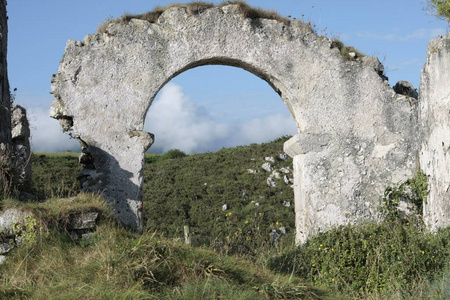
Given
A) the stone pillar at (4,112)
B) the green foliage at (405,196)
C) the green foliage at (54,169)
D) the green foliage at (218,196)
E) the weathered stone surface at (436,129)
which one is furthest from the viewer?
the green foliage at (54,169)

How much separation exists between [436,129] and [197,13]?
382 centimetres

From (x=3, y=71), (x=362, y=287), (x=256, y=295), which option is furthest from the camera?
(x=3, y=71)

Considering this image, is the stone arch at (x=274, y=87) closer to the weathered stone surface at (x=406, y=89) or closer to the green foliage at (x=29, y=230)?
the weathered stone surface at (x=406, y=89)

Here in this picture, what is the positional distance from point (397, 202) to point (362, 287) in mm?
2160

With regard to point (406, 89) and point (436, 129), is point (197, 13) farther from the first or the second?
point (436, 129)

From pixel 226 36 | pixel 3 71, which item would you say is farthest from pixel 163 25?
pixel 3 71

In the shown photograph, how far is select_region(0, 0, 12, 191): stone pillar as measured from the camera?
6.38m

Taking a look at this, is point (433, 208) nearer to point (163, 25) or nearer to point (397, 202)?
point (397, 202)

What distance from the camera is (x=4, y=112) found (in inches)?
278

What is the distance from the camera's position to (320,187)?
780 cm

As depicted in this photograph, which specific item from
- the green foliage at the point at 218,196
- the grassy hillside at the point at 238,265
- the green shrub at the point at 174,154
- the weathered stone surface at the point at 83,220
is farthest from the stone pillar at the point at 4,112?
the green shrub at the point at 174,154

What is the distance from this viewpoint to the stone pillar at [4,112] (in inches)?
251

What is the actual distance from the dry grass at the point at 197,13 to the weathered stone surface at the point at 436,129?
223cm

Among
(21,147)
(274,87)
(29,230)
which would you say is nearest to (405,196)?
(274,87)
